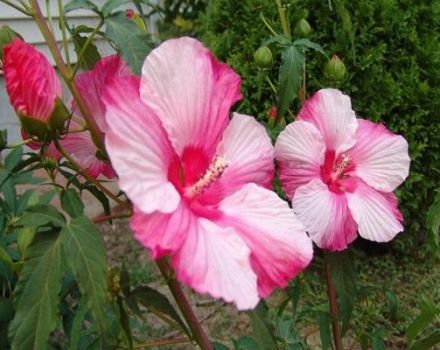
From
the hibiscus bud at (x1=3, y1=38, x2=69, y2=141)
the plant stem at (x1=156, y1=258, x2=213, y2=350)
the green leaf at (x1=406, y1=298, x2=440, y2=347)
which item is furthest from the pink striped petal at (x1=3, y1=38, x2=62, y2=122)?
the green leaf at (x1=406, y1=298, x2=440, y2=347)

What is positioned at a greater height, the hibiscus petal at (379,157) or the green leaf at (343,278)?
the hibiscus petal at (379,157)

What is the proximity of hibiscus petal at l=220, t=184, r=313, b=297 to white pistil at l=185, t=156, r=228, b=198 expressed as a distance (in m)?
0.03

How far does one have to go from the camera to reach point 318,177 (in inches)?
33.6

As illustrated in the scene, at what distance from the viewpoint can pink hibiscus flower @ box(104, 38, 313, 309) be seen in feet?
1.91

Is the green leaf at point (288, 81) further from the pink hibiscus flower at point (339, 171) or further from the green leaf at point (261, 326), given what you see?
the green leaf at point (261, 326)

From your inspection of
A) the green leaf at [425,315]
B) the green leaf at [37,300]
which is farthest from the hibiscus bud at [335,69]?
the green leaf at [37,300]

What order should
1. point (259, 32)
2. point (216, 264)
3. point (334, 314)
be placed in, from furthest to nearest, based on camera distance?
point (259, 32) < point (334, 314) < point (216, 264)

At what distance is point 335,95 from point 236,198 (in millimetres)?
275

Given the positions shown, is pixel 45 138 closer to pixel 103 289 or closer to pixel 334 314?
pixel 103 289

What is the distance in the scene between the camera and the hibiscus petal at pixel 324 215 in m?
0.81

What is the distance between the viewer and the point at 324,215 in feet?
2.67

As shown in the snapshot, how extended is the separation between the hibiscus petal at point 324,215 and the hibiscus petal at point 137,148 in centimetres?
24

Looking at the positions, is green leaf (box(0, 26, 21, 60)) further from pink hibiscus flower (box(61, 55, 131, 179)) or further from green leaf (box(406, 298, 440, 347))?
green leaf (box(406, 298, 440, 347))

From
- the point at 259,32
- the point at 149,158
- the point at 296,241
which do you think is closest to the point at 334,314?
the point at 296,241
